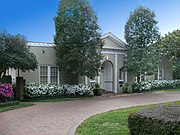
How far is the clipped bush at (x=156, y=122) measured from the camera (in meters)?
4.42

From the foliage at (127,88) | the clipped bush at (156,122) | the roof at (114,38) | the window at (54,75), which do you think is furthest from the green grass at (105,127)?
the roof at (114,38)

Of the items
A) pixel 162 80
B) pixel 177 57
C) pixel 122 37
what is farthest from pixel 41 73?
pixel 177 57

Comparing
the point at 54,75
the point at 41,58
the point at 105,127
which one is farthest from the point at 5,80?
the point at 105,127

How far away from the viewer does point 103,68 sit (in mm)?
21391

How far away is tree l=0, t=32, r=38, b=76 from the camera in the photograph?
45.9 ft

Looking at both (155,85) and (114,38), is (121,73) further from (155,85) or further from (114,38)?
(155,85)

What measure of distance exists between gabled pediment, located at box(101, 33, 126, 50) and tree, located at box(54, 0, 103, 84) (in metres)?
3.35

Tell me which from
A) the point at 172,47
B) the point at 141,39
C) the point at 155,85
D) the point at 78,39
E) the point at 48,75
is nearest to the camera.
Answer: the point at 78,39

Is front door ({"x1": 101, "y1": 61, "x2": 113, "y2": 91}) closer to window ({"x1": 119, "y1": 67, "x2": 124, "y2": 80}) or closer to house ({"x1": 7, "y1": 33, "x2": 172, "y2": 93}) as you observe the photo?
house ({"x1": 7, "y1": 33, "x2": 172, "y2": 93})

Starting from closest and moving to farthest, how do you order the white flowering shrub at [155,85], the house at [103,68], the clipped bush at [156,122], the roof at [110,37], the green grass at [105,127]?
the clipped bush at [156,122], the green grass at [105,127], the house at [103,68], the roof at [110,37], the white flowering shrub at [155,85]

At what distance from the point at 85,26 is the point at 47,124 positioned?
988cm

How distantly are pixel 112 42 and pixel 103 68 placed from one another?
2.60 metres

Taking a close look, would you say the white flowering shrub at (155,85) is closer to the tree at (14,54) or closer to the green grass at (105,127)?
the tree at (14,54)

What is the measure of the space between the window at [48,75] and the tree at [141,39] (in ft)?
22.3
